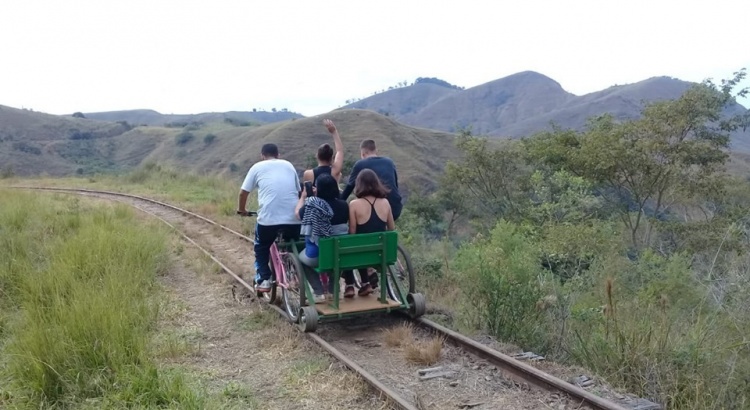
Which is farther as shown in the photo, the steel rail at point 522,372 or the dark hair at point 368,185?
the dark hair at point 368,185

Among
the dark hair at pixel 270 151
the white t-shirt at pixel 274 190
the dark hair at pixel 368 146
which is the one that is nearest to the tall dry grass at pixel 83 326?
the white t-shirt at pixel 274 190

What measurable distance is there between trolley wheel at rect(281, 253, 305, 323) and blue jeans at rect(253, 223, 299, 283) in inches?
11.3

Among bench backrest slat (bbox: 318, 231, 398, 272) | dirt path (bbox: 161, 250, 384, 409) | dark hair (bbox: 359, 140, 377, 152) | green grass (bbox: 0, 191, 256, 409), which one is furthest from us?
dark hair (bbox: 359, 140, 377, 152)

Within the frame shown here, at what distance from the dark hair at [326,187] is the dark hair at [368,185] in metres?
0.28

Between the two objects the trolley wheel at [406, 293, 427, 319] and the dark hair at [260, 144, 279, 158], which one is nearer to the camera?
the trolley wheel at [406, 293, 427, 319]

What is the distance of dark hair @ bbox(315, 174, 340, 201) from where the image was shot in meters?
Answer: 6.34

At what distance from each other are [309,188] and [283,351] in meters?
1.95

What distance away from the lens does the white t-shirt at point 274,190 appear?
698 cm

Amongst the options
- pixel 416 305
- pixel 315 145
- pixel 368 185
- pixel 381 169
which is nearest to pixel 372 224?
pixel 368 185

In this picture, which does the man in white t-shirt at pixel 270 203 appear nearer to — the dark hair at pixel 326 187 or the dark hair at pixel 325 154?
the dark hair at pixel 325 154

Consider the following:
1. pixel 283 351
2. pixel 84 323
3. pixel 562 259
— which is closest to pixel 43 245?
pixel 84 323

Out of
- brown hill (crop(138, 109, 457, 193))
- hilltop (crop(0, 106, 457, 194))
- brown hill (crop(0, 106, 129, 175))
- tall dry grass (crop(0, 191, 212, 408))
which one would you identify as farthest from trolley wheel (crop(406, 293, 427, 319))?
brown hill (crop(0, 106, 129, 175))

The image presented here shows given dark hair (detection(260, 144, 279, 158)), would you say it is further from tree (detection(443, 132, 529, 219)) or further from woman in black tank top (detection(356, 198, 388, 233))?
tree (detection(443, 132, 529, 219))

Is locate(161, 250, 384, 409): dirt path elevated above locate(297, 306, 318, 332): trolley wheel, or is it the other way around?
locate(297, 306, 318, 332): trolley wheel
